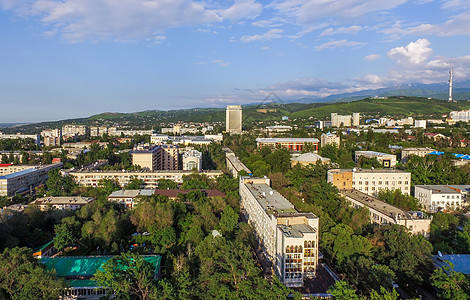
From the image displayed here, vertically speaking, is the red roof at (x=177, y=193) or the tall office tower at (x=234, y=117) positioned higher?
the tall office tower at (x=234, y=117)

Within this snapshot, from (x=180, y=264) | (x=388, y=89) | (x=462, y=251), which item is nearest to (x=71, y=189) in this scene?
(x=180, y=264)

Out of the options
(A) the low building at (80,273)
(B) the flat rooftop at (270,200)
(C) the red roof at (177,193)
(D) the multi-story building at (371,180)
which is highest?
(B) the flat rooftop at (270,200)

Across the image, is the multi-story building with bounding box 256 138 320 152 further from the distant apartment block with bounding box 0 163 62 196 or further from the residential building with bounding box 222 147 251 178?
the distant apartment block with bounding box 0 163 62 196

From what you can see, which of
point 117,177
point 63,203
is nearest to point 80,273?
point 63,203

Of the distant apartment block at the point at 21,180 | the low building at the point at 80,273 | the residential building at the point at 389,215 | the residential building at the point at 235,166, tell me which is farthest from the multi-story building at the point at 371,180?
the distant apartment block at the point at 21,180

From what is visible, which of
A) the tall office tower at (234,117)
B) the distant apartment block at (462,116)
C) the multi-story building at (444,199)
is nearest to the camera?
the multi-story building at (444,199)

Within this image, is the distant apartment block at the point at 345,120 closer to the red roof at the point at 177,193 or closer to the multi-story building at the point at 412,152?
the multi-story building at the point at 412,152

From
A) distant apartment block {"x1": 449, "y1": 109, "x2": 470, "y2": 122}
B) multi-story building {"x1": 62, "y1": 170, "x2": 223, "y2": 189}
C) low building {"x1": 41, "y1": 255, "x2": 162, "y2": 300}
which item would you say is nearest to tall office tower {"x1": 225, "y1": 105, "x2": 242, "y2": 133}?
distant apartment block {"x1": 449, "y1": 109, "x2": 470, "y2": 122}
